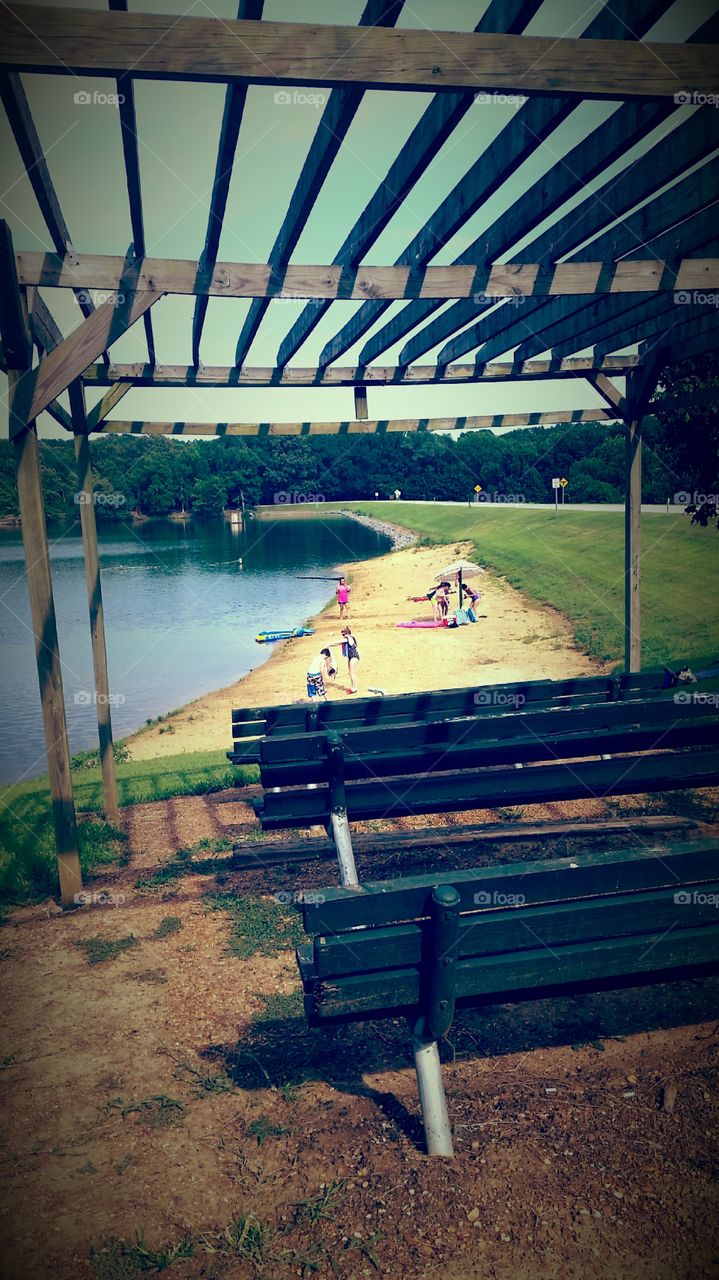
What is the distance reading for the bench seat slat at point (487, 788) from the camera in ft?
16.7

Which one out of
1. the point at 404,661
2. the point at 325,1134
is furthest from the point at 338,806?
the point at 404,661

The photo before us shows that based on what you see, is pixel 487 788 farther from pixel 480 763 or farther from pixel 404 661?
pixel 404 661

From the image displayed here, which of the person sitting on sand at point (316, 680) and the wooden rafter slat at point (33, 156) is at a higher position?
the wooden rafter slat at point (33, 156)

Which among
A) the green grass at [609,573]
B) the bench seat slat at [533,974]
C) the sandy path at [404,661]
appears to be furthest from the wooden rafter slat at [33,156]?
the green grass at [609,573]

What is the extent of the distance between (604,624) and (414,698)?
1442cm

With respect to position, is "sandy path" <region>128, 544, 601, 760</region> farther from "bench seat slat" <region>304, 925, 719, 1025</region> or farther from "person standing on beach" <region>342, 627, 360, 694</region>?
"bench seat slat" <region>304, 925, 719, 1025</region>

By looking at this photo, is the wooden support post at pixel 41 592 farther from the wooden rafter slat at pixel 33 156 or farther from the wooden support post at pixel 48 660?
the wooden rafter slat at pixel 33 156

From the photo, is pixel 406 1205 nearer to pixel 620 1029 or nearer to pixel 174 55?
pixel 620 1029

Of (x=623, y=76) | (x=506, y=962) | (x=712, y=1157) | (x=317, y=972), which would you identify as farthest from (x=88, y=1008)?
(x=623, y=76)

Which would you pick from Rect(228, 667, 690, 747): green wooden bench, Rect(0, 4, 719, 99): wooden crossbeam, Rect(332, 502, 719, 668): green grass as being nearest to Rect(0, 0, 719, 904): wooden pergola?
Rect(0, 4, 719, 99): wooden crossbeam

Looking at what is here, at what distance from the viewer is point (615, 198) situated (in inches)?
193

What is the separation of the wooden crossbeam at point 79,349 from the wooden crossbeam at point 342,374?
8.18 feet

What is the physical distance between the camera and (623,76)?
325 centimetres

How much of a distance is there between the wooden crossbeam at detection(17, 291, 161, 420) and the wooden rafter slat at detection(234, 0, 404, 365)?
2.90 feet
